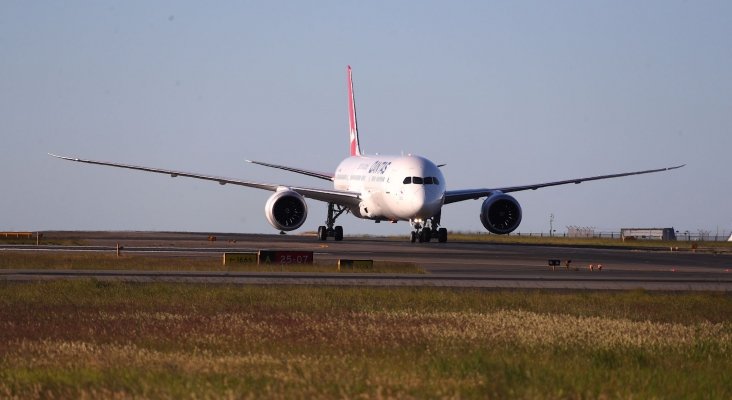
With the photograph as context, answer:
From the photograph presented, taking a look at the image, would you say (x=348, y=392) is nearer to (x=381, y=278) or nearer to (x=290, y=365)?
(x=290, y=365)

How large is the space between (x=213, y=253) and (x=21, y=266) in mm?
13344

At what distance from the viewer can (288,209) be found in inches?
2731

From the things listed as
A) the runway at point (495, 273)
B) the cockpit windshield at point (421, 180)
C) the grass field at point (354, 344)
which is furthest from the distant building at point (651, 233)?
the grass field at point (354, 344)

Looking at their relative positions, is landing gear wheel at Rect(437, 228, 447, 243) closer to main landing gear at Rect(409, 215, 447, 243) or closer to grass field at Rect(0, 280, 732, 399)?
main landing gear at Rect(409, 215, 447, 243)

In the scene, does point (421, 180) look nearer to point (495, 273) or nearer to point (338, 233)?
point (338, 233)

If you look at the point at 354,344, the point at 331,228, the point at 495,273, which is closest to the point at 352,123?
the point at 331,228

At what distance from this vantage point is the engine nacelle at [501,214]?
71.4 meters

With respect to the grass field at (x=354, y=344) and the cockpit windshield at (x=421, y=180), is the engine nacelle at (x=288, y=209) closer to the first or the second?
the cockpit windshield at (x=421, y=180)

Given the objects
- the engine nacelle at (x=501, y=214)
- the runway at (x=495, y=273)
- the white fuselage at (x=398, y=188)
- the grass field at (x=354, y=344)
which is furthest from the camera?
the engine nacelle at (x=501, y=214)

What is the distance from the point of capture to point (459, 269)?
1699 inches

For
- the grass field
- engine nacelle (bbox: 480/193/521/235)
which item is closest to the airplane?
engine nacelle (bbox: 480/193/521/235)

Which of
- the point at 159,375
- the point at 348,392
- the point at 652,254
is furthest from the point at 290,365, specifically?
the point at 652,254

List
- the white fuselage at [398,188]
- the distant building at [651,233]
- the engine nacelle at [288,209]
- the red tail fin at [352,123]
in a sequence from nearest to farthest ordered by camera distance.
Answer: the white fuselage at [398,188] → the engine nacelle at [288,209] → the red tail fin at [352,123] → the distant building at [651,233]

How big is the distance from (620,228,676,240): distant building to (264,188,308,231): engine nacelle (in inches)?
2014
